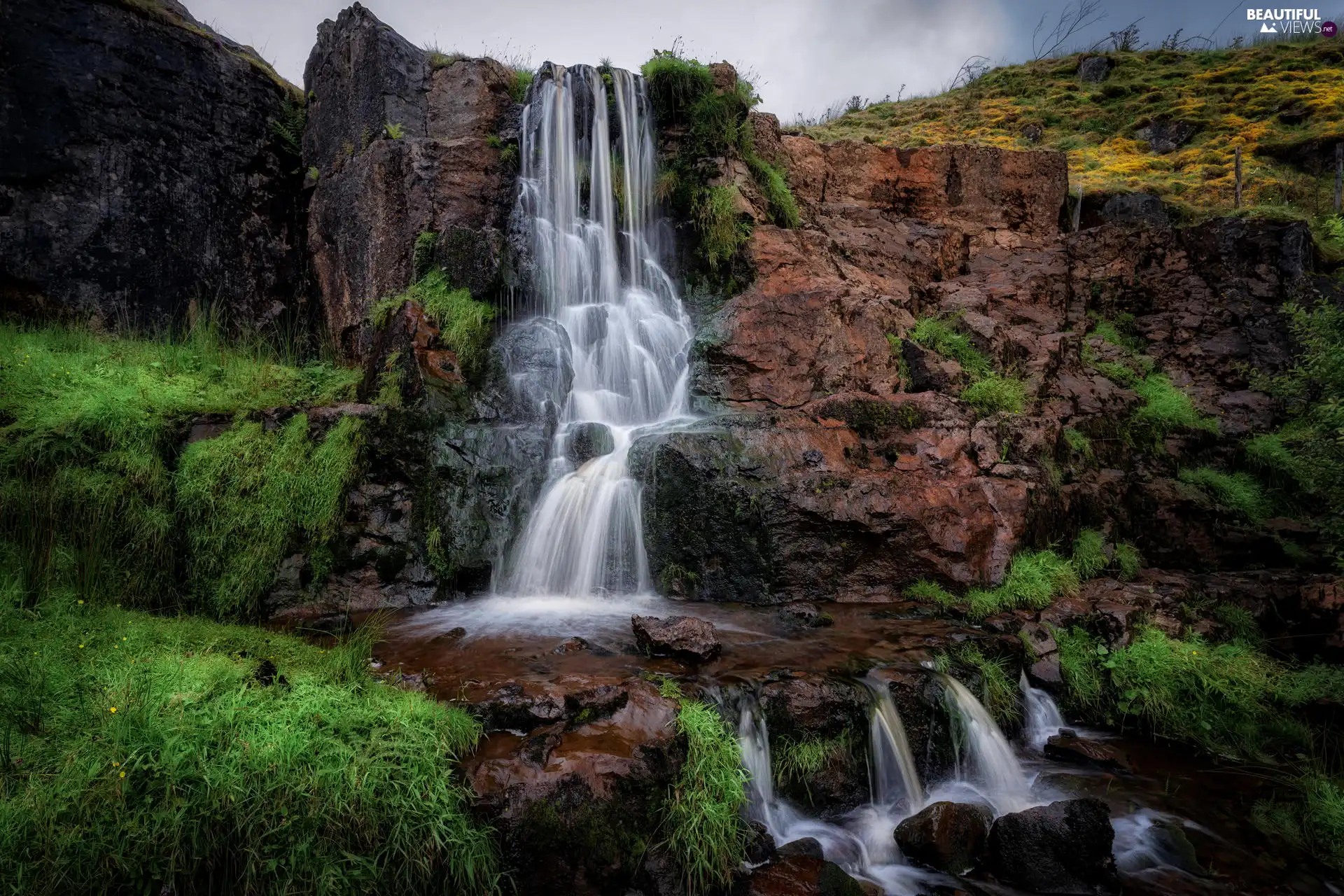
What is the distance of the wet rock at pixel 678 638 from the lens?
4.92 meters

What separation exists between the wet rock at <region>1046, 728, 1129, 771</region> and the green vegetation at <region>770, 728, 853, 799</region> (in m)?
2.01

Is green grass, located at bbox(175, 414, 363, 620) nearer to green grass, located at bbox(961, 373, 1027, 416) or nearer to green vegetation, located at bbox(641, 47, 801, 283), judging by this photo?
green vegetation, located at bbox(641, 47, 801, 283)

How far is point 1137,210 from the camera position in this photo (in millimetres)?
12766

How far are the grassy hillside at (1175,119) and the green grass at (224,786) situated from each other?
14.1 meters

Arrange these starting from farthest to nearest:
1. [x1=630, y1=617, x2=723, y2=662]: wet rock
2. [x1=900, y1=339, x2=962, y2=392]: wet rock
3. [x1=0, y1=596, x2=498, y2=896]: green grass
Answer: [x1=900, y1=339, x2=962, y2=392]: wet rock < [x1=630, y1=617, x2=723, y2=662]: wet rock < [x1=0, y1=596, x2=498, y2=896]: green grass

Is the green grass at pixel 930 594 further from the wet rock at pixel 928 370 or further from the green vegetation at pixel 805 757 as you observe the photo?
the wet rock at pixel 928 370

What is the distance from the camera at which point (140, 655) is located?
160 inches

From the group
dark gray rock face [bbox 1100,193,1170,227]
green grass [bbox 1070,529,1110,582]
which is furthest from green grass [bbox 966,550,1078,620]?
dark gray rock face [bbox 1100,193,1170,227]

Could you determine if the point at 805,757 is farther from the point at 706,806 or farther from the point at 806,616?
the point at 806,616

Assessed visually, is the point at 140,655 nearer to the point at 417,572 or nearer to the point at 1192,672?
the point at 417,572

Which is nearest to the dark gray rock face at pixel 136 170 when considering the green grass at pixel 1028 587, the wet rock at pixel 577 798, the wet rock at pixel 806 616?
the wet rock at pixel 577 798

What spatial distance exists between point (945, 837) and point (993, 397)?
20.4 ft

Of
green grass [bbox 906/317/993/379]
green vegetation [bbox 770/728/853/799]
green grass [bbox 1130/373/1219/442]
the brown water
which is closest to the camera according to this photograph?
the brown water

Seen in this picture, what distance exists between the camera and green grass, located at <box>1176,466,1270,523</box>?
8219 millimetres
